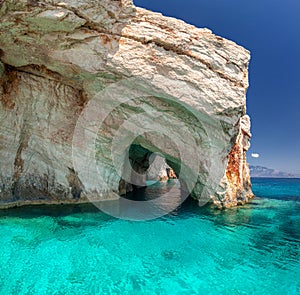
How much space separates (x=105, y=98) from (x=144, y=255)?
34.1 ft

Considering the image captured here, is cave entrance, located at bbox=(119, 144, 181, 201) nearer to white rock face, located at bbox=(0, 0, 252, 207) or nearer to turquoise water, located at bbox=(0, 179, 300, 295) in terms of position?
white rock face, located at bbox=(0, 0, 252, 207)

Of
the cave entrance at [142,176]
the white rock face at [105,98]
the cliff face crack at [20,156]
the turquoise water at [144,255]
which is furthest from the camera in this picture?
the cave entrance at [142,176]

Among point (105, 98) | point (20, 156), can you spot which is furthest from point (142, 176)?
point (20, 156)

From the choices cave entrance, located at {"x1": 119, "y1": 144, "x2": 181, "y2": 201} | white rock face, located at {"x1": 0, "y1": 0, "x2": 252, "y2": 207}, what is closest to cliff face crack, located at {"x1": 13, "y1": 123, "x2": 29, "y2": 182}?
white rock face, located at {"x1": 0, "y1": 0, "x2": 252, "y2": 207}

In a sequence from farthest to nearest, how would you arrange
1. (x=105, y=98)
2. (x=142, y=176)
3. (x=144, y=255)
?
1. (x=142, y=176)
2. (x=105, y=98)
3. (x=144, y=255)

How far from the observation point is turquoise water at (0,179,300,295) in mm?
6418

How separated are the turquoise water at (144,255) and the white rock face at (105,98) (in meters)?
3.57

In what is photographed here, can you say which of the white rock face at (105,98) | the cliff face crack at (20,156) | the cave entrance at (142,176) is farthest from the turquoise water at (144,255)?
the cave entrance at (142,176)

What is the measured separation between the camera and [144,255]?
8.29 meters

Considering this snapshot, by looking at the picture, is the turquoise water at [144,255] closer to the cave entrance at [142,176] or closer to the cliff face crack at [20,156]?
the cliff face crack at [20,156]

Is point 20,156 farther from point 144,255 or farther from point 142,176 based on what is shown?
point 142,176

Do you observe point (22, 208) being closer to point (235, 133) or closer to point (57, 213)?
Answer: point (57, 213)

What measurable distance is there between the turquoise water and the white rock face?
357 centimetres

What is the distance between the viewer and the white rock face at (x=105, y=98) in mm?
12578
